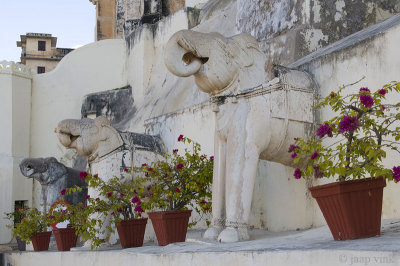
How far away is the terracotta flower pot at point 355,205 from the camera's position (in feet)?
11.5

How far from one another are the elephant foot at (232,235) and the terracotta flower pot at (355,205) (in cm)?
137

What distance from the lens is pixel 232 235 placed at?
192 inches

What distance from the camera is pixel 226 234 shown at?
4875 mm

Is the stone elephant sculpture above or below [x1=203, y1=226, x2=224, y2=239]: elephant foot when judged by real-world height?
above

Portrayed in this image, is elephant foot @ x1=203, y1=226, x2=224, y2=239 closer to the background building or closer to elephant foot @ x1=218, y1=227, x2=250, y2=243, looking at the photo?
elephant foot @ x1=218, y1=227, x2=250, y2=243

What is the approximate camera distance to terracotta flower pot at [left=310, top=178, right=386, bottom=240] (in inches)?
138

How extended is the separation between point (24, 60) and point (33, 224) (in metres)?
30.0

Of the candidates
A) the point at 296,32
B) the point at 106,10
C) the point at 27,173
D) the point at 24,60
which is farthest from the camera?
the point at 24,60

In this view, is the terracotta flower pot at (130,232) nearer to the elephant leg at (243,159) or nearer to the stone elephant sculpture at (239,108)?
the stone elephant sculpture at (239,108)

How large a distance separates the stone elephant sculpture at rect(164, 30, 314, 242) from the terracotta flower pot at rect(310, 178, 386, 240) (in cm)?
143

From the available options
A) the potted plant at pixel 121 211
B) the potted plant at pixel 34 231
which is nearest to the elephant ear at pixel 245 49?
the potted plant at pixel 121 211

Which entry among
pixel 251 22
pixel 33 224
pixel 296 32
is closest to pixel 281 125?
pixel 296 32

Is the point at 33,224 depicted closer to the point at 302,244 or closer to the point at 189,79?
the point at 189,79

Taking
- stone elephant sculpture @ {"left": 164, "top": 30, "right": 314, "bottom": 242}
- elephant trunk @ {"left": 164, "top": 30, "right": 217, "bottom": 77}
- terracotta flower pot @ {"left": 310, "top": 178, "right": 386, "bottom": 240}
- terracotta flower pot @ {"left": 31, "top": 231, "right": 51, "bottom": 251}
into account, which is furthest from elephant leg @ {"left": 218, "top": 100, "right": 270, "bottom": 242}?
terracotta flower pot @ {"left": 31, "top": 231, "right": 51, "bottom": 251}
